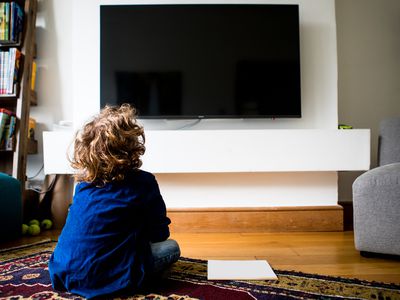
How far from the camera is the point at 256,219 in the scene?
6.99 feet

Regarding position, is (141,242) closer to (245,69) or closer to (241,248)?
(241,248)

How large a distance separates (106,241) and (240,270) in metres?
0.55

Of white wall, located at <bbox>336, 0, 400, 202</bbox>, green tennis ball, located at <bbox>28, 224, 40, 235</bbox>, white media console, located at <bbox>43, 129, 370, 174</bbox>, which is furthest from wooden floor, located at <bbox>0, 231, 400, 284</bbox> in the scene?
white wall, located at <bbox>336, 0, 400, 202</bbox>

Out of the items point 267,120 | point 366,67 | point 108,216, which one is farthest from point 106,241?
point 366,67

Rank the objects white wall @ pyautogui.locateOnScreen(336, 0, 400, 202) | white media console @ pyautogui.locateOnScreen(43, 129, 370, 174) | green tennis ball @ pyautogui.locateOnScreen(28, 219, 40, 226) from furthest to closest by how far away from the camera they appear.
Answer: white wall @ pyautogui.locateOnScreen(336, 0, 400, 202) < green tennis ball @ pyautogui.locateOnScreen(28, 219, 40, 226) < white media console @ pyautogui.locateOnScreen(43, 129, 370, 174)

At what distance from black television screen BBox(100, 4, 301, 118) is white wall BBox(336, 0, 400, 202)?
57cm

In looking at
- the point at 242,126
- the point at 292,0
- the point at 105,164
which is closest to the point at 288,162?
the point at 242,126

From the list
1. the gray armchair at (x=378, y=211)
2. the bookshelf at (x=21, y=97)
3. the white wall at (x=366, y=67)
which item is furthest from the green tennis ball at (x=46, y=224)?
the white wall at (x=366, y=67)

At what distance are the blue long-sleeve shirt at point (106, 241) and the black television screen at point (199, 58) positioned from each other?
1126 millimetres

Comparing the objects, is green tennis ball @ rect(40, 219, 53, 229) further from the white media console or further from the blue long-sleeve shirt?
the blue long-sleeve shirt

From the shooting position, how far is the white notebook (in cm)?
122

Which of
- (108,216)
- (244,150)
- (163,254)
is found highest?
(244,150)

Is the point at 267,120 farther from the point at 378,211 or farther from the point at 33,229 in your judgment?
the point at 33,229

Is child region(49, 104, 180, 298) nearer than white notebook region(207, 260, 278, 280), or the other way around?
child region(49, 104, 180, 298)
